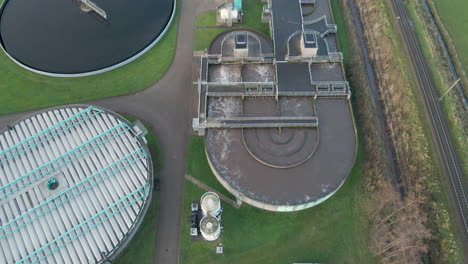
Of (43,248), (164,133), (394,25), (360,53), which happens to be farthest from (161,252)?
(394,25)

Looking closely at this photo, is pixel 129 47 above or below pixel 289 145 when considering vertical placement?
above

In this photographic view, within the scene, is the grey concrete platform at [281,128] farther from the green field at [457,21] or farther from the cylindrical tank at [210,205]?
the green field at [457,21]

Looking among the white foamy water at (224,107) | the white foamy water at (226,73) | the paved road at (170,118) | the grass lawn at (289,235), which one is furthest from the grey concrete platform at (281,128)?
the paved road at (170,118)

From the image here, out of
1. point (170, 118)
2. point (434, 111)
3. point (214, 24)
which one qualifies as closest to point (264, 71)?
point (214, 24)

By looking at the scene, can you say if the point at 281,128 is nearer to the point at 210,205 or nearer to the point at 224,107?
the point at 224,107

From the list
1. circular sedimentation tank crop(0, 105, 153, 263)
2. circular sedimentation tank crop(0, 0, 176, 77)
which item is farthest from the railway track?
circular sedimentation tank crop(0, 0, 176, 77)

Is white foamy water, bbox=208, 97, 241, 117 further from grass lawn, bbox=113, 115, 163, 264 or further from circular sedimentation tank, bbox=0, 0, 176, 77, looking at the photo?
circular sedimentation tank, bbox=0, 0, 176, 77

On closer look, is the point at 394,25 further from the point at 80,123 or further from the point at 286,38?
the point at 80,123
